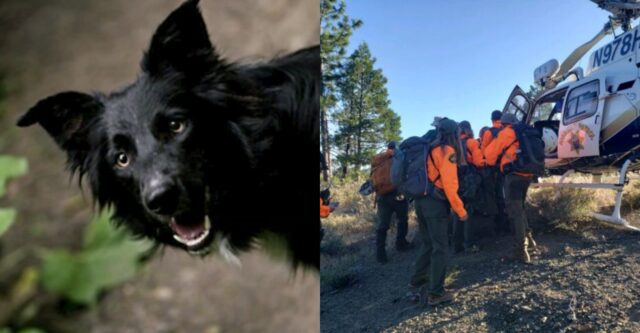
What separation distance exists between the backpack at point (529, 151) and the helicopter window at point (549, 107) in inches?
1.4

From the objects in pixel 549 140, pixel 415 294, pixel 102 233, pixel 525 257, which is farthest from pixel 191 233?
pixel 549 140

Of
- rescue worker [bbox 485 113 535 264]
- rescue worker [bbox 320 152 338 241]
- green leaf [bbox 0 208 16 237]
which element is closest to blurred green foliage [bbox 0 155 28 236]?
green leaf [bbox 0 208 16 237]

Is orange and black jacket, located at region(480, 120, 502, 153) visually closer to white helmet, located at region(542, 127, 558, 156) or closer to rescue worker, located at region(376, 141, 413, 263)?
white helmet, located at region(542, 127, 558, 156)

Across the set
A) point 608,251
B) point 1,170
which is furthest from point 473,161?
point 1,170

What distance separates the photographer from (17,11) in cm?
153

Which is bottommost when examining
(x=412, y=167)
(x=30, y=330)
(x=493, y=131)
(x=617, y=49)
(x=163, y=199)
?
(x=30, y=330)

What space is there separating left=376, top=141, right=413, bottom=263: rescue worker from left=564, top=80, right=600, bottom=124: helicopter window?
540mm

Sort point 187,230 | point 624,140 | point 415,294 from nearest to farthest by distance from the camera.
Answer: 1. point 624,140
2. point 415,294
3. point 187,230

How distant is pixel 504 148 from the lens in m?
1.21

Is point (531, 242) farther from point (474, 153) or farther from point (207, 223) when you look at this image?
point (207, 223)

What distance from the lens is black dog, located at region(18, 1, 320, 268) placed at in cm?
138

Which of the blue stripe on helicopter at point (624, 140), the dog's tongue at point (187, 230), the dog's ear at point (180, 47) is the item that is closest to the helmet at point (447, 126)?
the blue stripe on helicopter at point (624, 140)

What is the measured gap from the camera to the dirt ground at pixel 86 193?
58.1 inches

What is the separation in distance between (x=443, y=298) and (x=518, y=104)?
68cm
